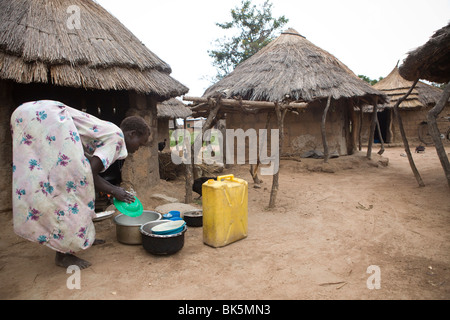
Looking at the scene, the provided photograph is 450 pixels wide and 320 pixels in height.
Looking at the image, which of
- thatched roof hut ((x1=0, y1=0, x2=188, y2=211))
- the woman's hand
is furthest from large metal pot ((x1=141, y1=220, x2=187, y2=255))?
thatched roof hut ((x1=0, y1=0, x2=188, y2=211))

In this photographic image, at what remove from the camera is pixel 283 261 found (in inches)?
104

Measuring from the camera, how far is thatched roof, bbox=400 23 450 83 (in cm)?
459

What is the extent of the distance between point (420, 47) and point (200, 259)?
5131mm

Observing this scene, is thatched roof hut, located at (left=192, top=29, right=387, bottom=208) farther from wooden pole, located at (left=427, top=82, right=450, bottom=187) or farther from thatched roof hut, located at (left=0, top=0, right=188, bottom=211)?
thatched roof hut, located at (left=0, top=0, right=188, bottom=211)

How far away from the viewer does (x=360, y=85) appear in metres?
8.87

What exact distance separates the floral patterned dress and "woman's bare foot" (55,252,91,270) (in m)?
0.32

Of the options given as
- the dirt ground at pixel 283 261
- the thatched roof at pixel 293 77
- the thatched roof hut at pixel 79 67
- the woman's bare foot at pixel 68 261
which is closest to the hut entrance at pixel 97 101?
the thatched roof hut at pixel 79 67

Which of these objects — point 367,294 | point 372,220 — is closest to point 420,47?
point 372,220

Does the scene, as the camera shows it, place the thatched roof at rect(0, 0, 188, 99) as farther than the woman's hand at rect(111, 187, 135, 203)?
Yes

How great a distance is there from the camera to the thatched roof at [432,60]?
15.1 ft

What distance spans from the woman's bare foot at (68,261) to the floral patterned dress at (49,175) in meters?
0.32

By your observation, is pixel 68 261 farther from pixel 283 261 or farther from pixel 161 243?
pixel 283 261

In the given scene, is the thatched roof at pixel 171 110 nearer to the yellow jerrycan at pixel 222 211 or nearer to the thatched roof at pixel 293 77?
the thatched roof at pixel 293 77
